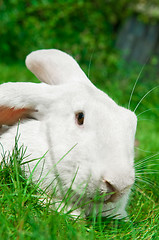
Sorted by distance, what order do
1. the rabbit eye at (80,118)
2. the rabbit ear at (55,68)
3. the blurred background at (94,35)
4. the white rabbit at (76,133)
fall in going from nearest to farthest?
the white rabbit at (76,133), the rabbit eye at (80,118), the rabbit ear at (55,68), the blurred background at (94,35)

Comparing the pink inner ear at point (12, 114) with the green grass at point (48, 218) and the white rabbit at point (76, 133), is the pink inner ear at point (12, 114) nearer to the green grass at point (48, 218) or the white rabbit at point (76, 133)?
the white rabbit at point (76, 133)

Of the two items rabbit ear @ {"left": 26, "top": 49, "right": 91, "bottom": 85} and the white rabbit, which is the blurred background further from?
the white rabbit

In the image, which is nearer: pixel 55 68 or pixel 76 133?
pixel 76 133

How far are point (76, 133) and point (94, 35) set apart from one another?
8.18 meters

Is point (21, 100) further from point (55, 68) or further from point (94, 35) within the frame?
point (94, 35)

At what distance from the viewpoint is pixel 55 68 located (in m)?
2.69

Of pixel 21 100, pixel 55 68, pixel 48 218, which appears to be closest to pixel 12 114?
pixel 21 100

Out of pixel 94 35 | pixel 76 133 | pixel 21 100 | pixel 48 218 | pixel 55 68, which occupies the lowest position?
pixel 48 218

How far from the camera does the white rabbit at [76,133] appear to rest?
1.91 m

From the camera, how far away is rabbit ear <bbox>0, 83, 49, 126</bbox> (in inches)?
92.0

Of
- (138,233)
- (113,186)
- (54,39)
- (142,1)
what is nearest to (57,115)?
(113,186)

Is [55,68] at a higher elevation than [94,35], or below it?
below

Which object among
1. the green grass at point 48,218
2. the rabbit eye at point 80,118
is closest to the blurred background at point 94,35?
the green grass at point 48,218

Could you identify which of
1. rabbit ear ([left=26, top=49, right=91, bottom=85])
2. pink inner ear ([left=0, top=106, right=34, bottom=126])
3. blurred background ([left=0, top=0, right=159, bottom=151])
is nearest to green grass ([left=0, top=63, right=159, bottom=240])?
pink inner ear ([left=0, top=106, right=34, bottom=126])
